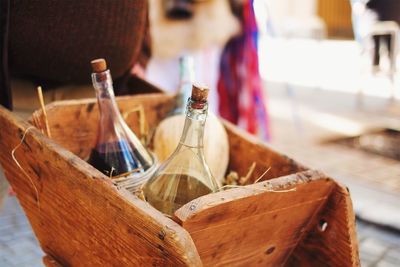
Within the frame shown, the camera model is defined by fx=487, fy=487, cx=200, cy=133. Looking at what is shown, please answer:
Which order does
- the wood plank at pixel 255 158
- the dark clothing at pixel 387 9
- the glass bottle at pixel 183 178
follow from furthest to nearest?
the dark clothing at pixel 387 9 < the wood plank at pixel 255 158 < the glass bottle at pixel 183 178

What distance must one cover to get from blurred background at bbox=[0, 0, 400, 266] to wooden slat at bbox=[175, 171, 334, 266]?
4.6 inches

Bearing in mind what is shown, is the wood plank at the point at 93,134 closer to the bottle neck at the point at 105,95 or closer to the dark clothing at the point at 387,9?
the bottle neck at the point at 105,95

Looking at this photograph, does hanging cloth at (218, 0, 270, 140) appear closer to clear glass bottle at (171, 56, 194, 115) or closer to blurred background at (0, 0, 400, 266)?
blurred background at (0, 0, 400, 266)

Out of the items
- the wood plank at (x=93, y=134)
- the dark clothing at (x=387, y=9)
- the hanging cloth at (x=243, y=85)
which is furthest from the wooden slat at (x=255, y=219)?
the dark clothing at (x=387, y=9)

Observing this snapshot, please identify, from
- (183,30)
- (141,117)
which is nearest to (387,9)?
(183,30)

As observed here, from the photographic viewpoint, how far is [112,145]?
0.71m

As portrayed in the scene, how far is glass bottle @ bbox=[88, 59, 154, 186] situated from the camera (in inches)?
27.1

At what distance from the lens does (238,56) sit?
1854 millimetres

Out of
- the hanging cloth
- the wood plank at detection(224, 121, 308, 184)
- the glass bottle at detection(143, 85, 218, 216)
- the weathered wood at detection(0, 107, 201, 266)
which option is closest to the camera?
the weathered wood at detection(0, 107, 201, 266)

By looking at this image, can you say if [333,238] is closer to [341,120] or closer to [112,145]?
[112,145]

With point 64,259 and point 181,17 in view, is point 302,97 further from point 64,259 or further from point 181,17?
point 64,259

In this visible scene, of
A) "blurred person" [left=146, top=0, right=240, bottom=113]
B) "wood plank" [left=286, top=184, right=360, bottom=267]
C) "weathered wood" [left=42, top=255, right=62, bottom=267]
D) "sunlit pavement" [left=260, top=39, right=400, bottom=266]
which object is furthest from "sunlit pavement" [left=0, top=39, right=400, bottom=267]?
"blurred person" [left=146, top=0, right=240, bottom=113]

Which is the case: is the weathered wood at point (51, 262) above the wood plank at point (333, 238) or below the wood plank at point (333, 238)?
below

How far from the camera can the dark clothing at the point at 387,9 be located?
2.01m
